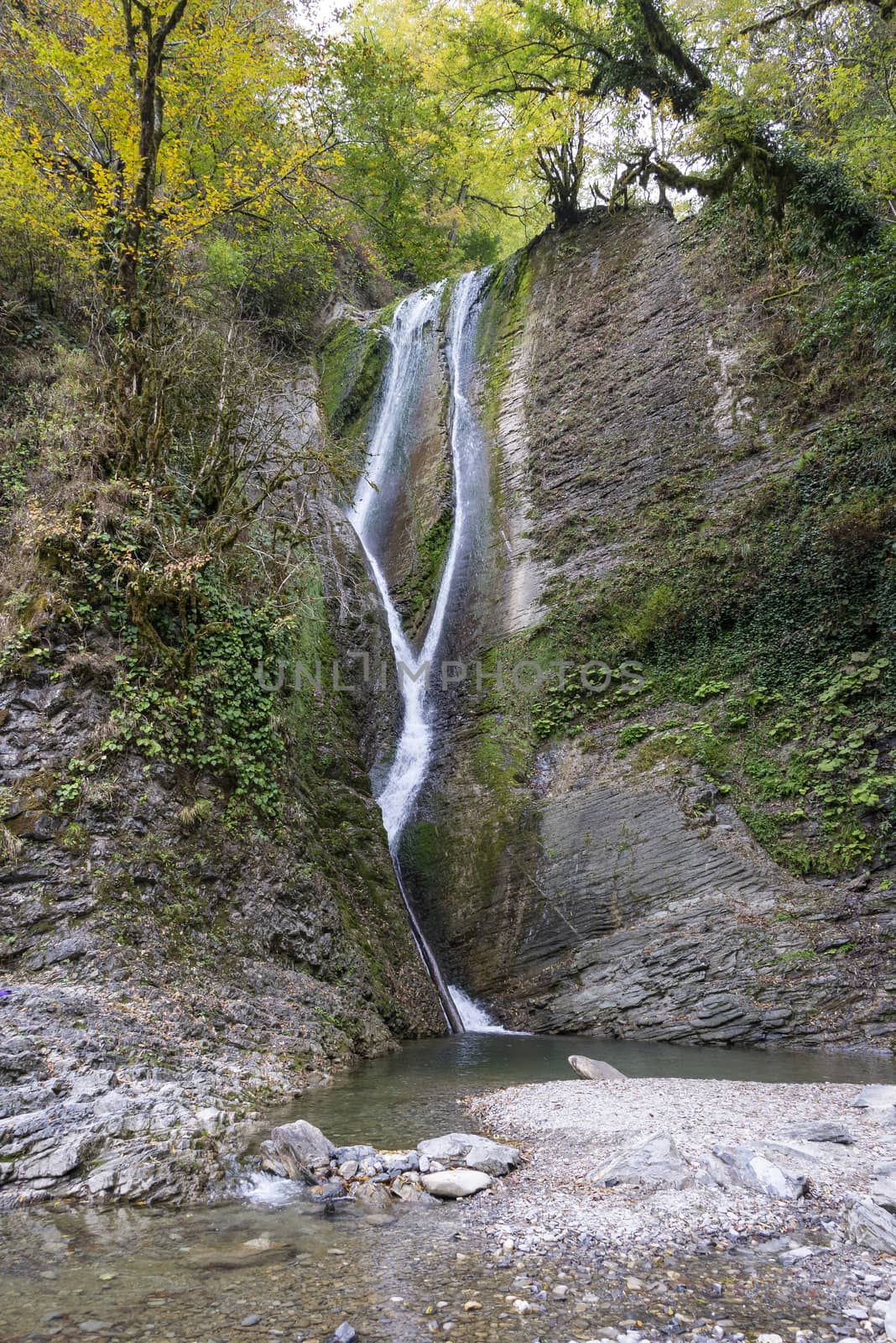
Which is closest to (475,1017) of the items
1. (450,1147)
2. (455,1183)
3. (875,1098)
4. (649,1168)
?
(875,1098)

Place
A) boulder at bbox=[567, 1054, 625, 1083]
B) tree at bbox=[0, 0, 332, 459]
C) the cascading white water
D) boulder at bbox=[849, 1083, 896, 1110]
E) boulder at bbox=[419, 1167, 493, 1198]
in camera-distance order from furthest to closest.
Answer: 1. tree at bbox=[0, 0, 332, 459]
2. the cascading white water
3. boulder at bbox=[567, 1054, 625, 1083]
4. boulder at bbox=[849, 1083, 896, 1110]
5. boulder at bbox=[419, 1167, 493, 1198]

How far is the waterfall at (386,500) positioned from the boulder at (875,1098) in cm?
548

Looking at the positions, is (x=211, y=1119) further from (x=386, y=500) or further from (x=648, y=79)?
(x=648, y=79)

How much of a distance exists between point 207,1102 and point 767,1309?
388cm

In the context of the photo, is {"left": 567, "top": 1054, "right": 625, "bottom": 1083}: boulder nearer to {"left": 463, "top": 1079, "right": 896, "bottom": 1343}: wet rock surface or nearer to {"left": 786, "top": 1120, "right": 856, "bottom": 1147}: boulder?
{"left": 463, "top": 1079, "right": 896, "bottom": 1343}: wet rock surface

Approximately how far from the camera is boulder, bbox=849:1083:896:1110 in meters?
5.16

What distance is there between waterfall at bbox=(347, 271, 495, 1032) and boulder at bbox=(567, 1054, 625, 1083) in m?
3.42

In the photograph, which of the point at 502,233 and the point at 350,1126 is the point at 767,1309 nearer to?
the point at 350,1126

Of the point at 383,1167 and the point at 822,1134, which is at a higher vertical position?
the point at 383,1167

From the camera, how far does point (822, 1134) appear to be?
4379 millimetres

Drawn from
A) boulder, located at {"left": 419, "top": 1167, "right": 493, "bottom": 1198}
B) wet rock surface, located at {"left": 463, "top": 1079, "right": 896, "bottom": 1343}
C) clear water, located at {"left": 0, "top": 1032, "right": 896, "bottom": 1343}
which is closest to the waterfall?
wet rock surface, located at {"left": 463, "top": 1079, "right": 896, "bottom": 1343}

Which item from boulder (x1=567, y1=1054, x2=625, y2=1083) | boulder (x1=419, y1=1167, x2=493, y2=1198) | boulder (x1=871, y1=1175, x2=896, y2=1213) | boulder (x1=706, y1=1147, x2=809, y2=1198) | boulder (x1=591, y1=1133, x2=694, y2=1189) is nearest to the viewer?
boulder (x1=871, y1=1175, x2=896, y2=1213)

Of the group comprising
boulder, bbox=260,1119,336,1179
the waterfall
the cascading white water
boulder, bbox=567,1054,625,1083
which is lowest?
the cascading white water

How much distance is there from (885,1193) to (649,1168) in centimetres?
109
